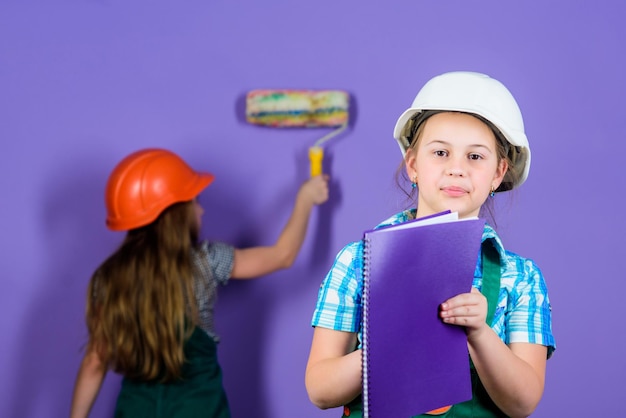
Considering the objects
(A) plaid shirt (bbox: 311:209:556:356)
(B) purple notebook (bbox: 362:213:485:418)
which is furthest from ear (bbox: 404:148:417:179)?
(B) purple notebook (bbox: 362:213:485:418)

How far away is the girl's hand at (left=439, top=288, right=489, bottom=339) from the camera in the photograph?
877 millimetres

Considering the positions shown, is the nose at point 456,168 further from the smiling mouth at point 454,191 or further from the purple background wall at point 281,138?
the purple background wall at point 281,138

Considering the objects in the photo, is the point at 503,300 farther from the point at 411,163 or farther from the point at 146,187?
the point at 146,187

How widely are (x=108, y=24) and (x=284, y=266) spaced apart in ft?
2.36

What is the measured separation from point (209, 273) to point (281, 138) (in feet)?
1.24

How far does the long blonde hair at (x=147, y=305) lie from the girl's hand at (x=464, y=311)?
0.89 m

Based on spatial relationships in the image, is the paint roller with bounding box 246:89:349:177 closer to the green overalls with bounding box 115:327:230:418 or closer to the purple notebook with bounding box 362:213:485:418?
the green overalls with bounding box 115:327:230:418

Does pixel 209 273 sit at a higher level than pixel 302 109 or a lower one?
lower

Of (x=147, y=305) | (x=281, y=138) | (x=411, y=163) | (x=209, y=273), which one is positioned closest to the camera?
(x=411, y=163)

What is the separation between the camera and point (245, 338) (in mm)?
1942

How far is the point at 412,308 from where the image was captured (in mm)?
867

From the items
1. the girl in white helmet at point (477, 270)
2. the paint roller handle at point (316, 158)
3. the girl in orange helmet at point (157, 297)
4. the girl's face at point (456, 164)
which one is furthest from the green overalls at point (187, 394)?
the girl's face at point (456, 164)

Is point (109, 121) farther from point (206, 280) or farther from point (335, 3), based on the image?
point (335, 3)

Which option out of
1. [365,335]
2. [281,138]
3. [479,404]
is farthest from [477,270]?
[281,138]
